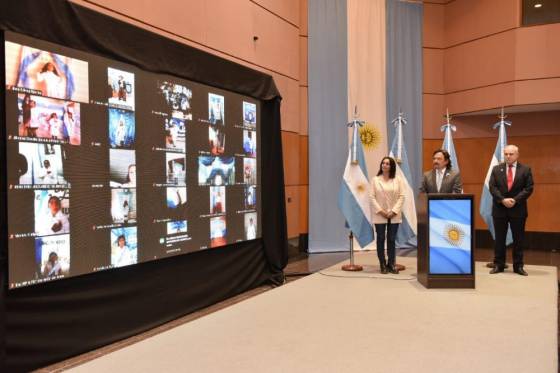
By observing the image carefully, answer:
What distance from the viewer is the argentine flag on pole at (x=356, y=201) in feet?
20.0

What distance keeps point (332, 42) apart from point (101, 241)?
6.17m

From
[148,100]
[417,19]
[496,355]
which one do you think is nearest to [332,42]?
[417,19]

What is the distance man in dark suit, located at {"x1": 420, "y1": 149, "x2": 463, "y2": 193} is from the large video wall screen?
89.6 inches

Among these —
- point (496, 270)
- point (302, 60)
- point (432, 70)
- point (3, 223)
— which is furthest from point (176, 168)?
point (432, 70)

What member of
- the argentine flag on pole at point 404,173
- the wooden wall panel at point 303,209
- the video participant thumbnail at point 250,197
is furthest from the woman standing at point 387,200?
the wooden wall panel at point 303,209

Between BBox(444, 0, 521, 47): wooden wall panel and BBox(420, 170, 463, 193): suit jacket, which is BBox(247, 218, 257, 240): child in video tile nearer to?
BBox(420, 170, 463, 193): suit jacket

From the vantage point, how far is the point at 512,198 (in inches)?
209

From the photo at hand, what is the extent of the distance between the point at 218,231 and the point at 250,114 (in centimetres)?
156

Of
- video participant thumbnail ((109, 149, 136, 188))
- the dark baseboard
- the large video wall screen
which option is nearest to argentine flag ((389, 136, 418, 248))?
the large video wall screen

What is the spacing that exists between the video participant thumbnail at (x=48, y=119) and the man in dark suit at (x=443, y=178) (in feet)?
12.4

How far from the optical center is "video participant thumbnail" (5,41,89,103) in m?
3.20

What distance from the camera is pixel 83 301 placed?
12.1 feet

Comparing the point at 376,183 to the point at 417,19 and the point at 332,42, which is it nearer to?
the point at 332,42

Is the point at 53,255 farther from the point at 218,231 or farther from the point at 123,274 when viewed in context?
the point at 218,231
